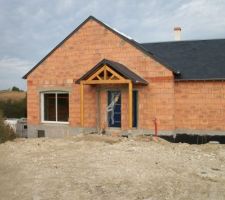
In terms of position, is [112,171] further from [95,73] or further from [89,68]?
[89,68]

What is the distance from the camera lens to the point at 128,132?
673 inches

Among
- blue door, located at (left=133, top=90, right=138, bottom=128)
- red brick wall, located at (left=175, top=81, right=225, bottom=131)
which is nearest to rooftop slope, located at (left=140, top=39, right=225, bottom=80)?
red brick wall, located at (left=175, top=81, right=225, bottom=131)

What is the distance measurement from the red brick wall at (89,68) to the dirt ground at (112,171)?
2684 mm

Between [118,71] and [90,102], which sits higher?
[118,71]

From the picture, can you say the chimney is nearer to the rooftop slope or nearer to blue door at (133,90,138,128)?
the rooftop slope

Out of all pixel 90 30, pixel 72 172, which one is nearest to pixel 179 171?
pixel 72 172

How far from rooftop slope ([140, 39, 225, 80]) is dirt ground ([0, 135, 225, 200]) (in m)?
3.42

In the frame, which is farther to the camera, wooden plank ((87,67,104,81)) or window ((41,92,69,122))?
window ((41,92,69,122))

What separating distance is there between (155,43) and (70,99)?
562 centimetres

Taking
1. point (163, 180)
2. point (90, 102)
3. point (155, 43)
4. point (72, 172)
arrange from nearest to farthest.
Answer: point (163, 180)
point (72, 172)
point (90, 102)
point (155, 43)

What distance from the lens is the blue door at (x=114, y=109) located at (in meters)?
17.9

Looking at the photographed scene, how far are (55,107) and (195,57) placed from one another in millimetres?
7388

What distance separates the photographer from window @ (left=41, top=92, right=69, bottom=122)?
1939 centimetres

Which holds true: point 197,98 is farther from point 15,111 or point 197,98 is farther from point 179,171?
point 15,111
